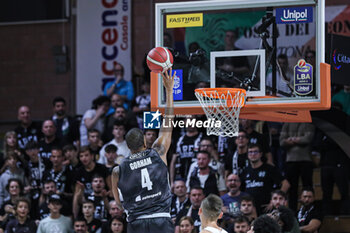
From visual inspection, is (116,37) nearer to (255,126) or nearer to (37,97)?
(37,97)

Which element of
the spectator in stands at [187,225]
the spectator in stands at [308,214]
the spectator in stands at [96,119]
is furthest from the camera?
the spectator in stands at [96,119]

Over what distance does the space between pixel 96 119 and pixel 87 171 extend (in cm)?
152

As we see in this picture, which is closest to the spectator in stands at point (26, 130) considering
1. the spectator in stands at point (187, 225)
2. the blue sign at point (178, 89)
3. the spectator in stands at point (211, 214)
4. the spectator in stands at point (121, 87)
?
the spectator in stands at point (121, 87)

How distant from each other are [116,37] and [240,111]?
7078 mm

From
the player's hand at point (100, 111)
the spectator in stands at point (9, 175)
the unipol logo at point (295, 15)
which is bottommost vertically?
the spectator in stands at point (9, 175)

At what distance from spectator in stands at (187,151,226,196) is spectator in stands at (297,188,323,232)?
130 cm

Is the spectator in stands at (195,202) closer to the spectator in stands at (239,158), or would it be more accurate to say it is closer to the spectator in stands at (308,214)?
the spectator in stands at (239,158)

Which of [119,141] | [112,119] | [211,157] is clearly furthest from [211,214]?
[112,119]

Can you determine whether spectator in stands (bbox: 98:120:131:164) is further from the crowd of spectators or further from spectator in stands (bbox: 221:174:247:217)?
spectator in stands (bbox: 221:174:247:217)

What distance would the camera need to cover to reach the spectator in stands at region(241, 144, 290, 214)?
11.1 meters

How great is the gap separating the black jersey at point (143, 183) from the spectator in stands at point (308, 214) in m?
4.09

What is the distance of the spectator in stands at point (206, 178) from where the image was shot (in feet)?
36.9

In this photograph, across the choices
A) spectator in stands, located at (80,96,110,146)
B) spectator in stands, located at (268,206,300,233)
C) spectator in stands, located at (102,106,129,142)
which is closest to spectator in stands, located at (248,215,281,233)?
spectator in stands, located at (268,206,300,233)

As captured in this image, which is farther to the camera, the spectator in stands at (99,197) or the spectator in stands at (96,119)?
the spectator in stands at (96,119)
